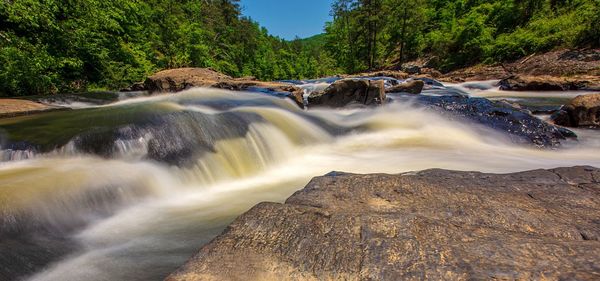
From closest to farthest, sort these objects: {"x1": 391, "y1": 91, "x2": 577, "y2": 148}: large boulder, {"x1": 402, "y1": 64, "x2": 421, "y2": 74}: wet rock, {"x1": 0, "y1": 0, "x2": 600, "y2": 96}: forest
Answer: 1. {"x1": 391, "y1": 91, "x2": 577, "y2": 148}: large boulder
2. {"x1": 0, "y1": 0, "x2": 600, "y2": 96}: forest
3. {"x1": 402, "y1": 64, "x2": 421, "y2": 74}: wet rock

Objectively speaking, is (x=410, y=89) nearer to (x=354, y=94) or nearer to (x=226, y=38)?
(x=354, y=94)

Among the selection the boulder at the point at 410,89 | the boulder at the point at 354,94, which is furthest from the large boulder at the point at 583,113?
the boulder at the point at 410,89

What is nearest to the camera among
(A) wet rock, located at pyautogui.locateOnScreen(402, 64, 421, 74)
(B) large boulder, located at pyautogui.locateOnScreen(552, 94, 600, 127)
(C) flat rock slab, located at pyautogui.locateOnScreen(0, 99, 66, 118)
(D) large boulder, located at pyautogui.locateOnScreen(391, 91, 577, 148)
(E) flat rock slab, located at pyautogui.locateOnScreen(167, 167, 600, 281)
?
(E) flat rock slab, located at pyautogui.locateOnScreen(167, 167, 600, 281)

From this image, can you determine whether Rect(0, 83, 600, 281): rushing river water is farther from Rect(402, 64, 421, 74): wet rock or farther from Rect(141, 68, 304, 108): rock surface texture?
Rect(402, 64, 421, 74): wet rock

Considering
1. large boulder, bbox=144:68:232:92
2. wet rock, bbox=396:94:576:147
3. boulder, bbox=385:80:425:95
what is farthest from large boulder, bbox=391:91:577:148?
large boulder, bbox=144:68:232:92

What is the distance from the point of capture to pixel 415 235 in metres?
1.80

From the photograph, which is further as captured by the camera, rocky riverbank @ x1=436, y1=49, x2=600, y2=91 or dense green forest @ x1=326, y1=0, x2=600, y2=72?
dense green forest @ x1=326, y1=0, x2=600, y2=72

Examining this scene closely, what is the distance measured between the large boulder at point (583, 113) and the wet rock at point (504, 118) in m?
0.96

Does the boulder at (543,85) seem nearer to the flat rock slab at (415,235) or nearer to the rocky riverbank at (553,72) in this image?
the rocky riverbank at (553,72)

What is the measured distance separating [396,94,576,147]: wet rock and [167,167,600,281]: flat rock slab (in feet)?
16.0

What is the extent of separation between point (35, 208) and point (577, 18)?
27.6 m

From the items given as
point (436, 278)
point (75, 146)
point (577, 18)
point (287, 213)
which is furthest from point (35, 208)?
point (577, 18)

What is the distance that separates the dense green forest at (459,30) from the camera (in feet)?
65.2

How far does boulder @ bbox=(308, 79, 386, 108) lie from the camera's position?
10.5 m
